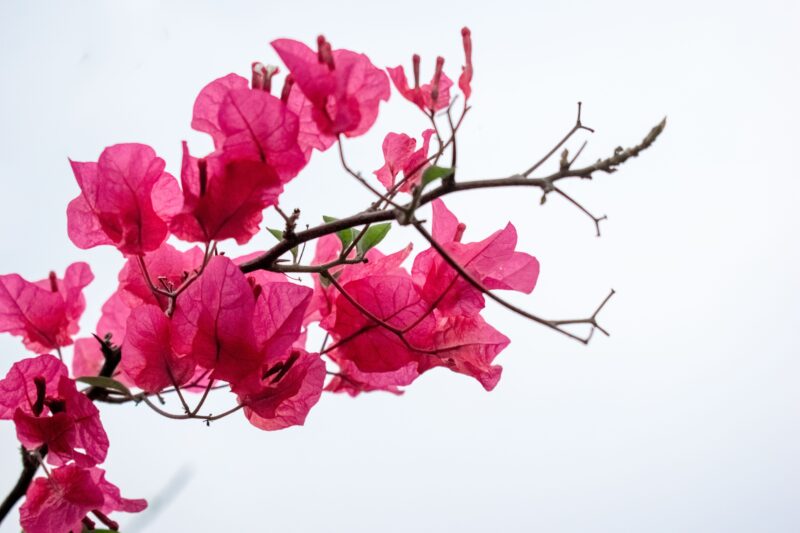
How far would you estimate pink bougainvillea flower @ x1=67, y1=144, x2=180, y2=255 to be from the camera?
641mm

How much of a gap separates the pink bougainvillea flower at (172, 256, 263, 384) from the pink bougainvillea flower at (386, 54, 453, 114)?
0.65ft

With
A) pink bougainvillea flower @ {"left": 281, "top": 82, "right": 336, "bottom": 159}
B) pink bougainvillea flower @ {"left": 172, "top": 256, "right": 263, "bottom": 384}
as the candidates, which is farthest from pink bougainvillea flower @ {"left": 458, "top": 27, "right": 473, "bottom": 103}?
pink bougainvillea flower @ {"left": 172, "top": 256, "right": 263, "bottom": 384}

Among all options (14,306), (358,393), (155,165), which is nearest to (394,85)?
(155,165)

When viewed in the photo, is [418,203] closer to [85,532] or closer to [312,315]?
[312,315]

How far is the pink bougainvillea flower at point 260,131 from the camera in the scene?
0.57 metres

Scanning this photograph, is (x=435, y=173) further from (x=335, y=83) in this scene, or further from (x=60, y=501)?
(x=60, y=501)

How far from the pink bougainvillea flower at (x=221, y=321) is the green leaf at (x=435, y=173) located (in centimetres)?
17

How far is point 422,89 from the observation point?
64cm

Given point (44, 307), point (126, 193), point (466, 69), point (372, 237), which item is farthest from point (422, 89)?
point (44, 307)

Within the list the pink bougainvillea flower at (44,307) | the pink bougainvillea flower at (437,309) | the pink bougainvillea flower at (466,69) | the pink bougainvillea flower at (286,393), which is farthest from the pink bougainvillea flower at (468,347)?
→ the pink bougainvillea flower at (44,307)

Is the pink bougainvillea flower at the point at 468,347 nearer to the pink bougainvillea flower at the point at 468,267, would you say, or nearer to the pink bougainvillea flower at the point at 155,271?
the pink bougainvillea flower at the point at 468,267

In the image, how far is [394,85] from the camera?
25.5 inches

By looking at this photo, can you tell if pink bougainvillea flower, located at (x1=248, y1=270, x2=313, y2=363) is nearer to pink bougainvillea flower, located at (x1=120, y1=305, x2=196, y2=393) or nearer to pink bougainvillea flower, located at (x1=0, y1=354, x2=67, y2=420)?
pink bougainvillea flower, located at (x1=120, y1=305, x2=196, y2=393)

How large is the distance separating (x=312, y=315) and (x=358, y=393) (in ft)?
0.45
